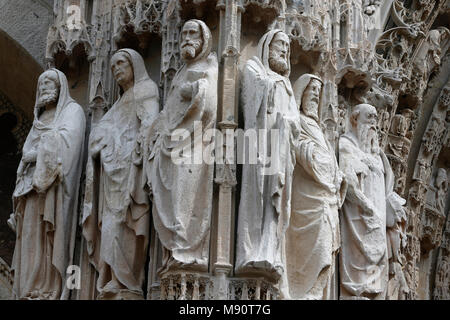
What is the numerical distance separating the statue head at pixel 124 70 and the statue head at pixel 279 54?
1.19 metres

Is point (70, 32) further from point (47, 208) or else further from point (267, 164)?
point (267, 164)

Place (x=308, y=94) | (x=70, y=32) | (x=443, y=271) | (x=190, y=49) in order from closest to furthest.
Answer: (x=190, y=49) < (x=308, y=94) < (x=70, y=32) < (x=443, y=271)

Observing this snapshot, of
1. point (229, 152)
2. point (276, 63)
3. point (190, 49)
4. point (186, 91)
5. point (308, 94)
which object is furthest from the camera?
point (308, 94)

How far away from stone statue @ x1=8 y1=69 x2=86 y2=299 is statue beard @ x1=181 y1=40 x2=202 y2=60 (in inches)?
46.3

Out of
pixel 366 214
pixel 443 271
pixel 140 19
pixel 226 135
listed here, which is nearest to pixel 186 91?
pixel 226 135

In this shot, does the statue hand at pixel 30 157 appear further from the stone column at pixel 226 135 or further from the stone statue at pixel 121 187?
the stone column at pixel 226 135

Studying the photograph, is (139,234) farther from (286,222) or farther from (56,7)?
(56,7)

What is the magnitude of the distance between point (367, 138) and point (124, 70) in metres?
2.20

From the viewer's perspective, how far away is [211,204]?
11.5 metres

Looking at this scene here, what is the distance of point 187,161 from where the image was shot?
37.8 feet

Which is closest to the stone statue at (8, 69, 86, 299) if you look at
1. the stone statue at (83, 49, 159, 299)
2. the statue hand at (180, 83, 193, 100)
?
the stone statue at (83, 49, 159, 299)
